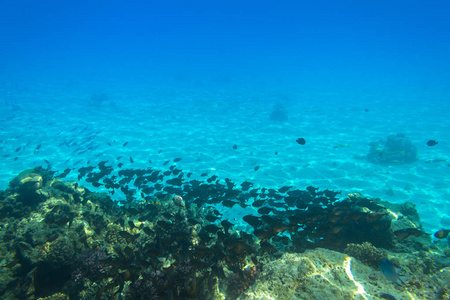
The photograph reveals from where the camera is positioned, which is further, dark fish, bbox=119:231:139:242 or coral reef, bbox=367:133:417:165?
coral reef, bbox=367:133:417:165

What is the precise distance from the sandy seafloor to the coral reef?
816 millimetres

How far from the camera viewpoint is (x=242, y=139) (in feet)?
80.9

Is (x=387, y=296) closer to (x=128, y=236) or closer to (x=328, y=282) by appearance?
(x=328, y=282)

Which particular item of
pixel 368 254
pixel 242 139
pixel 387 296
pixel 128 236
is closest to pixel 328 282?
pixel 387 296

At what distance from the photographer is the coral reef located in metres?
19.0

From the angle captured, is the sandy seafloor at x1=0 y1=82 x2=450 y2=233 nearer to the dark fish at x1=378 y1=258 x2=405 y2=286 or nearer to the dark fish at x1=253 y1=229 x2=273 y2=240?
the dark fish at x1=378 y1=258 x2=405 y2=286

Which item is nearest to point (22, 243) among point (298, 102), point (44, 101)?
point (44, 101)

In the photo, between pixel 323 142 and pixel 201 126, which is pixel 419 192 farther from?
pixel 201 126

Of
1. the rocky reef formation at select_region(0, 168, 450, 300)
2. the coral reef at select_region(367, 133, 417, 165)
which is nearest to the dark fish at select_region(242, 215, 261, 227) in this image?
the rocky reef formation at select_region(0, 168, 450, 300)

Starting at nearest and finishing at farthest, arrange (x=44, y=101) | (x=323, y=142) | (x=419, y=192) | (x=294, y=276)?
(x=294, y=276)
(x=419, y=192)
(x=323, y=142)
(x=44, y=101)

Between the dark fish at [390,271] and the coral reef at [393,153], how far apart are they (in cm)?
1556

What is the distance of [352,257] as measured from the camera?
5691mm

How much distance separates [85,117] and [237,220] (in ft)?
110

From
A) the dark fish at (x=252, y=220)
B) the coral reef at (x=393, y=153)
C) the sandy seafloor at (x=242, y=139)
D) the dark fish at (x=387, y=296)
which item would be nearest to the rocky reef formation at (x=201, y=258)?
the dark fish at (x=252, y=220)
